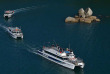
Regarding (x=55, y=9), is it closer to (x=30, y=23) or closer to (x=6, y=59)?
(x=30, y=23)

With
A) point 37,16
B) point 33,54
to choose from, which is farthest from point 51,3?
point 33,54

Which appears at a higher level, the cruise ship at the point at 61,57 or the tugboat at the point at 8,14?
the tugboat at the point at 8,14

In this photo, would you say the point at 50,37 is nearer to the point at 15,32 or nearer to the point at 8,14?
the point at 15,32

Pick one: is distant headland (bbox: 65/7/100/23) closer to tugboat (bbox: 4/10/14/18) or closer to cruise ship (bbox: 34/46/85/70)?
tugboat (bbox: 4/10/14/18)

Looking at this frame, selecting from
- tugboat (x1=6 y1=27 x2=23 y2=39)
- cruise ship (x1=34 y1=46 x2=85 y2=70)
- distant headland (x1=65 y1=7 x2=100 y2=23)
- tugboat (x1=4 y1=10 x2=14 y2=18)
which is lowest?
cruise ship (x1=34 y1=46 x2=85 y2=70)

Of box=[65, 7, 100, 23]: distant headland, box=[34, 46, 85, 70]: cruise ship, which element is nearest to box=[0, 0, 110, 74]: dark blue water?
box=[34, 46, 85, 70]: cruise ship

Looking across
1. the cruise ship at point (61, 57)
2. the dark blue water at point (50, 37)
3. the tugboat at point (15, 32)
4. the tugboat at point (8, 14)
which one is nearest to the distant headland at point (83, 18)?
the dark blue water at point (50, 37)

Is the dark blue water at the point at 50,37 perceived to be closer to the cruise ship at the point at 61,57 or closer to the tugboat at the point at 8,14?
the cruise ship at the point at 61,57
